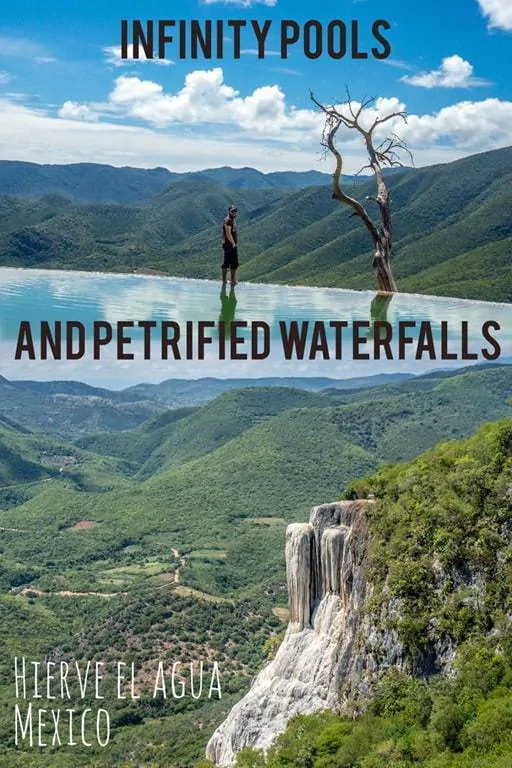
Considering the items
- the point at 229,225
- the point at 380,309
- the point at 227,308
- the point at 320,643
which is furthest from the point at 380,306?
the point at 320,643

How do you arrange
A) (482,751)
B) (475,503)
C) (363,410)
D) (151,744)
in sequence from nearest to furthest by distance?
1. (482,751)
2. (475,503)
3. (151,744)
4. (363,410)

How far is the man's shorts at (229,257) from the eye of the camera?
16.9 meters

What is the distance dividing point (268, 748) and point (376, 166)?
11.9 metres

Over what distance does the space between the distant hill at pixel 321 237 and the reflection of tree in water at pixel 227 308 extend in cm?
2469

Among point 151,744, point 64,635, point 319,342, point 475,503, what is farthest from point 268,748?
point 64,635

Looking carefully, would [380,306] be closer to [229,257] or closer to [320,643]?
[229,257]

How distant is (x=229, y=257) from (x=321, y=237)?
11657 centimetres

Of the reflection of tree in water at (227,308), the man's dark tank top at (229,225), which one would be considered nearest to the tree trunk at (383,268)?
the man's dark tank top at (229,225)

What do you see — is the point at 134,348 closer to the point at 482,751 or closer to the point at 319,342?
the point at 319,342

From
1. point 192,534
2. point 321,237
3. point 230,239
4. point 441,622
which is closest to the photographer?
point 230,239

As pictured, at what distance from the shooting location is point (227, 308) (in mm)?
18047

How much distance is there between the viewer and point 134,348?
643 inches

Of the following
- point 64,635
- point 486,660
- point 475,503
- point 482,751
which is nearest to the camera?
point 482,751

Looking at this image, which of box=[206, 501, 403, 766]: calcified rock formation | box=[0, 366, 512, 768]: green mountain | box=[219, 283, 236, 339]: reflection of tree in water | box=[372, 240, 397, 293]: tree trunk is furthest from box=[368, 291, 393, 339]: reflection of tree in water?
box=[0, 366, 512, 768]: green mountain
